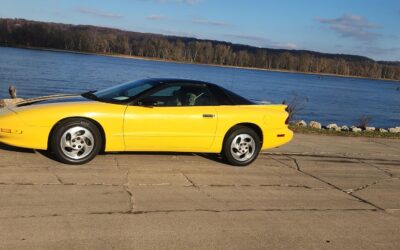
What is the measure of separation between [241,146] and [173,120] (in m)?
1.26

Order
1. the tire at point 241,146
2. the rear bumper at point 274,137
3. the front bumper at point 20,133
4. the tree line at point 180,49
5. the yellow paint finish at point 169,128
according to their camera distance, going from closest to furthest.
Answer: the front bumper at point 20,133, the yellow paint finish at point 169,128, the tire at point 241,146, the rear bumper at point 274,137, the tree line at point 180,49

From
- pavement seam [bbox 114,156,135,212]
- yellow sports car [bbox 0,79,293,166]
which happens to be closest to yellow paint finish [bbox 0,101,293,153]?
yellow sports car [bbox 0,79,293,166]

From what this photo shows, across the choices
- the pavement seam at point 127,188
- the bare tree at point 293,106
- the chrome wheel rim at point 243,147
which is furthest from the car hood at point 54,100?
the bare tree at point 293,106

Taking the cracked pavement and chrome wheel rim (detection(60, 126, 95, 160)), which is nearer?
the cracked pavement

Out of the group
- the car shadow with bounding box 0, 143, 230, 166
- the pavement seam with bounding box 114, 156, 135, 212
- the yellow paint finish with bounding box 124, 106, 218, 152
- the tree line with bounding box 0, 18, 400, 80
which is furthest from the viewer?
the tree line with bounding box 0, 18, 400, 80

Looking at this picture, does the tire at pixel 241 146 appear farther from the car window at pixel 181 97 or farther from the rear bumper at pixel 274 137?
the car window at pixel 181 97

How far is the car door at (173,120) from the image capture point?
24.1ft

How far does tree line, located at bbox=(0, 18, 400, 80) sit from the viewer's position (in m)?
146

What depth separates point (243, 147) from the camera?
812cm

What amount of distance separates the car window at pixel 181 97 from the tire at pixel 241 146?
603mm

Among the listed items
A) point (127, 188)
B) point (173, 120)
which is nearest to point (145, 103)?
point (173, 120)

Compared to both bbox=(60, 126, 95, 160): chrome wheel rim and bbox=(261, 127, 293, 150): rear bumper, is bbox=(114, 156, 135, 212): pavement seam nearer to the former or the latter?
bbox=(60, 126, 95, 160): chrome wheel rim

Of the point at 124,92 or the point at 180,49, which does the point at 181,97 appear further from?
the point at 180,49

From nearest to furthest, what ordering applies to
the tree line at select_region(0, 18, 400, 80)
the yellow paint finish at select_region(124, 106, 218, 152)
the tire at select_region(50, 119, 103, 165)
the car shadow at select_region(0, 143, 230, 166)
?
the tire at select_region(50, 119, 103, 165) < the yellow paint finish at select_region(124, 106, 218, 152) < the car shadow at select_region(0, 143, 230, 166) < the tree line at select_region(0, 18, 400, 80)
